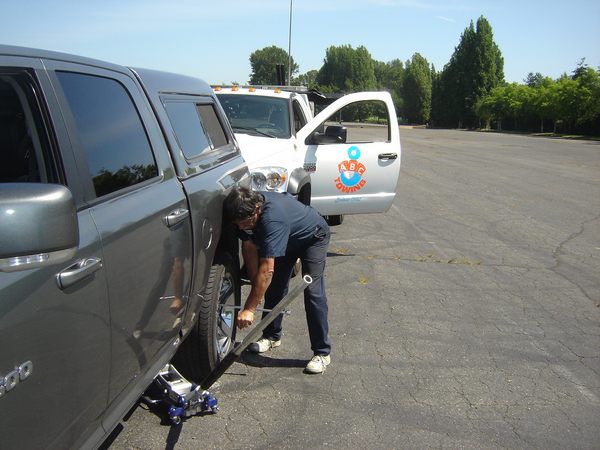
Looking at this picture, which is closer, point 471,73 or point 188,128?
point 188,128

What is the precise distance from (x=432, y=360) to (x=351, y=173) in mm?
3607

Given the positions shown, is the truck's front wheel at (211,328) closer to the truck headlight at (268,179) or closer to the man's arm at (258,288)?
the man's arm at (258,288)

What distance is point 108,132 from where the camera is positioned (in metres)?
2.65

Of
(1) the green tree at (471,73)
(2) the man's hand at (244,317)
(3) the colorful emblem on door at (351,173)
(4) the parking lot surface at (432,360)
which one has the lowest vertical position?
(4) the parking lot surface at (432,360)

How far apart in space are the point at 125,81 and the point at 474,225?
7933 millimetres

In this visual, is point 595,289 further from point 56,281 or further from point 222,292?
point 56,281

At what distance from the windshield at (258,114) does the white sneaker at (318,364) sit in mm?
3870

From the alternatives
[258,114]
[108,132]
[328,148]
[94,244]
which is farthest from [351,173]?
[94,244]

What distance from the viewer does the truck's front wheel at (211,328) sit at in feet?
12.1

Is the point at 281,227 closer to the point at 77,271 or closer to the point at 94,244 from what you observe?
the point at 94,244

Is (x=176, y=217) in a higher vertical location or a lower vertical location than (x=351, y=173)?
higher

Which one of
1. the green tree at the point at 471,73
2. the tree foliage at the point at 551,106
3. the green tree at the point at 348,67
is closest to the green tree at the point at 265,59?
the green tree at the point at 348,67

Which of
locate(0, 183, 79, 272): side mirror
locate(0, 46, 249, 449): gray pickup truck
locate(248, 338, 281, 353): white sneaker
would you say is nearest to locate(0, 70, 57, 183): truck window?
locate(0, 46, 249, 449): gray pickup truck

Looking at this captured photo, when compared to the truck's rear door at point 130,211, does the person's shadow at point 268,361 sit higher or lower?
lower
